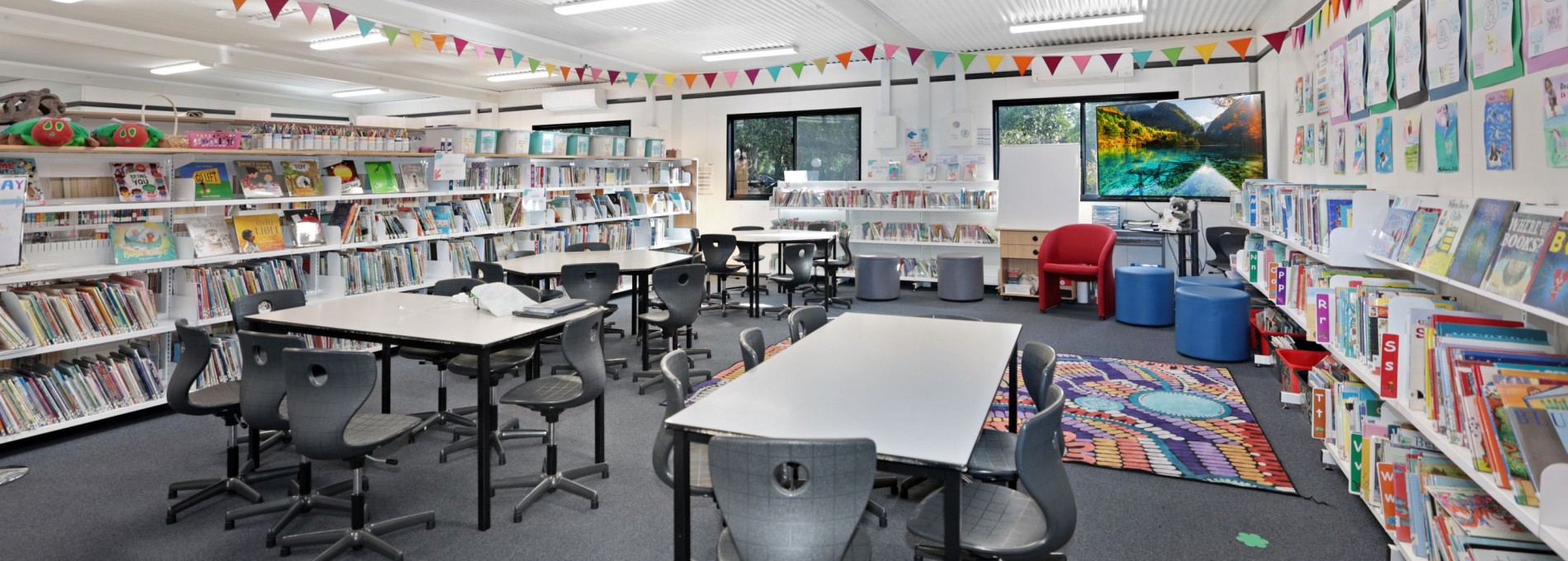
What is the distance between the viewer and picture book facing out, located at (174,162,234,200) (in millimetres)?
5145

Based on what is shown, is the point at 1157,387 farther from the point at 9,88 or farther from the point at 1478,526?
the point at 9,88

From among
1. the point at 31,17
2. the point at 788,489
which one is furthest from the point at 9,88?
the point at 788,489

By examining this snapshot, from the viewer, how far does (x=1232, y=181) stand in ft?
28.6

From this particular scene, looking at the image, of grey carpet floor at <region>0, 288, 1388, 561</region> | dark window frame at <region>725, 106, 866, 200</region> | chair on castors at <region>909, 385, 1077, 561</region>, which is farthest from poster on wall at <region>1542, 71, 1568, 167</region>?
dark window frame at <region>725, 106, 866, 200</region>

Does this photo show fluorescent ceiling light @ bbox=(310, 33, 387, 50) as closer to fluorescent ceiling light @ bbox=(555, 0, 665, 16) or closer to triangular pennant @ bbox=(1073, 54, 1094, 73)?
fluorescent ceiling light @ bbox=(555, 0, 665, 16)

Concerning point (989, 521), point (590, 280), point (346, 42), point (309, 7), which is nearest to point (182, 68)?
point (346, 42)

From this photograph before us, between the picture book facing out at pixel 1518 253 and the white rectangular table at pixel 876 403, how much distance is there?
138 cm

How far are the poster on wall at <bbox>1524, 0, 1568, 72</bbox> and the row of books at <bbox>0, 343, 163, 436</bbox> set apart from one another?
646 cm

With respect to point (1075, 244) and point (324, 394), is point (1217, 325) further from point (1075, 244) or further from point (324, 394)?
point (324, 394)

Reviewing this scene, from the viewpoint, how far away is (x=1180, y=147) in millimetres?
8977

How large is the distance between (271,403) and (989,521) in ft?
8.74

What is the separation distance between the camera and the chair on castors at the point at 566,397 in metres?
3.47

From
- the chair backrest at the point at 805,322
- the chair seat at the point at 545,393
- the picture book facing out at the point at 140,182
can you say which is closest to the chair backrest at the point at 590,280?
the chair seat at the point at 545,393

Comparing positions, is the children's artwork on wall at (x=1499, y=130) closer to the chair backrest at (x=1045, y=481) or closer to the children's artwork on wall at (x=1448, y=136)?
the children's artwork on wall at (x=1448, y=136)
